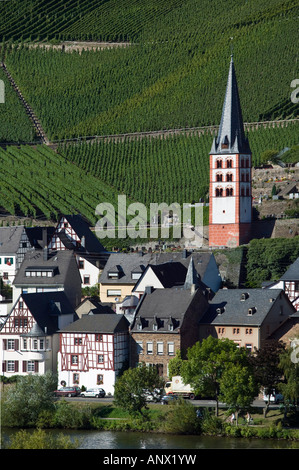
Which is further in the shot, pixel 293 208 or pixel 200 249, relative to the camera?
pixel 293 208

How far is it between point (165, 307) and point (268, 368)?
8.19m

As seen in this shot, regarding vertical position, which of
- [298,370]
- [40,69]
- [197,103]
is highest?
[40,69]

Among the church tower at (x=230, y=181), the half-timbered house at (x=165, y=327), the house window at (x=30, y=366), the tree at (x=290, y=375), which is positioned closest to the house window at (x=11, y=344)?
the house window at (x=30, y=366)

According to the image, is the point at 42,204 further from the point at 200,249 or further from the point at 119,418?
the point at 119,418

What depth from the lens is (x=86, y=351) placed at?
180ft

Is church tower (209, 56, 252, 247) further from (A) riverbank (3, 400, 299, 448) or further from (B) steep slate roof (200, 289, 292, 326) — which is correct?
(A) riverbank (3, 400, 299, 448)

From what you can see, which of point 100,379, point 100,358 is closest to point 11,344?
point 100,358

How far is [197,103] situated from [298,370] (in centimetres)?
7581

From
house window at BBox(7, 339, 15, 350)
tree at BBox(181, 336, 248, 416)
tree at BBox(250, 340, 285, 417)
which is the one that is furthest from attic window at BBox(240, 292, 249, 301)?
house window at BBox(7, 339, 15, 350)

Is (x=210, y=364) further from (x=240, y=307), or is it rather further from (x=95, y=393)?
(x=95, y=393)
